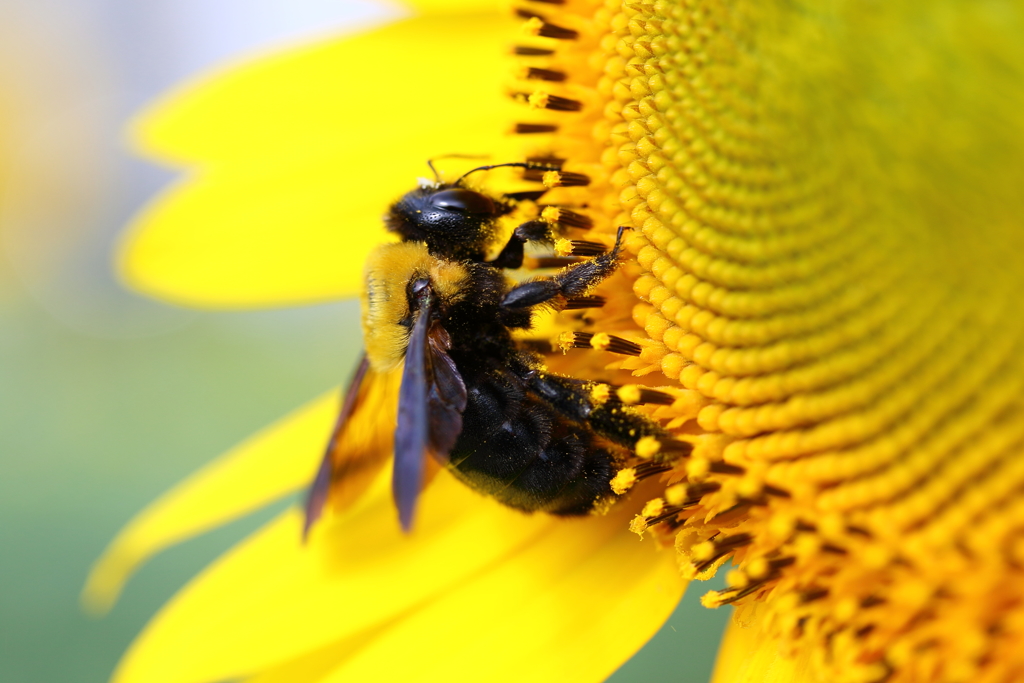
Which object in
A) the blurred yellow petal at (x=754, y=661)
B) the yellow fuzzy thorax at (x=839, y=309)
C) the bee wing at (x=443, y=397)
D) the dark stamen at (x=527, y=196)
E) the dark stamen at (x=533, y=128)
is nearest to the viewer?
the yellow fuzzy thorax at (x=839, y=309)

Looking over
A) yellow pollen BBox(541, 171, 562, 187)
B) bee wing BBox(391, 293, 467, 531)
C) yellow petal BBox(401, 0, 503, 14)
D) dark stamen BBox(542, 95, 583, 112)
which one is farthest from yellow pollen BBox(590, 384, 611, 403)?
yellow petal BBox(401, 0, 503, 14)

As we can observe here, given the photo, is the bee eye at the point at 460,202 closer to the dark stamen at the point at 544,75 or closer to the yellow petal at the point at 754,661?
the dark stamen at the point at 544,75

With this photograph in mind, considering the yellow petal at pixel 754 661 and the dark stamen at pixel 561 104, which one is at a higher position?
the dark stamen at pixel 561 104

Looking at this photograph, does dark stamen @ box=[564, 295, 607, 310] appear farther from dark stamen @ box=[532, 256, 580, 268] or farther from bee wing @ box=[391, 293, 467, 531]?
bee wing @ box=[391, 293, 467, 531]

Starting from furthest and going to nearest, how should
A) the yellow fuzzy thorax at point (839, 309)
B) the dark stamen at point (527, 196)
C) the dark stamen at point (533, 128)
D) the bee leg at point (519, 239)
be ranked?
1. the dark stamen at point (533, 128)
2. the dark stamen at point (527, 196)
3. the bee leg at point (519, 239)
4. the yellow fuzzy thorax at point (839, 309)

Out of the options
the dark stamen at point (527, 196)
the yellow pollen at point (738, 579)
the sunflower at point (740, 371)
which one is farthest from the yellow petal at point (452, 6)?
the yellow pollen at point (738, 579)

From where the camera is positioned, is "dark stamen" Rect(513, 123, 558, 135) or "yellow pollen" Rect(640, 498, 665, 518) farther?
"dark stamen" Rect(513, 123, 558, 135)

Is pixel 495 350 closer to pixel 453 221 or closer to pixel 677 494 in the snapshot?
pixel 453 221
